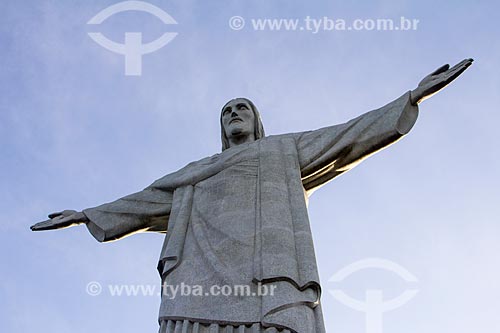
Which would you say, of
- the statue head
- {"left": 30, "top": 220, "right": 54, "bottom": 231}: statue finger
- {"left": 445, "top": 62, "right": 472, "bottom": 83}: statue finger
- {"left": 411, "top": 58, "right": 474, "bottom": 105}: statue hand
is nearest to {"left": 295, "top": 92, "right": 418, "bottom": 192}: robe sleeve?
{"left": 411, "top": 58, "right": 474, "bottom": 105}: statue hand

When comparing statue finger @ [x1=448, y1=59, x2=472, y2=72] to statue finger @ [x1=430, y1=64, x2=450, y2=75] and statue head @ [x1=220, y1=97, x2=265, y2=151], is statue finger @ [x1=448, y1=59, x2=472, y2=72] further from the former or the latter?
statue head @ [x1=220, y1=97, x2=265, y2=151]

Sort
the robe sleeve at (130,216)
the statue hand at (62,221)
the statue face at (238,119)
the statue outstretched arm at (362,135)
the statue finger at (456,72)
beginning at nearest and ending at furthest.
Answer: the statue finger at (456,72) → the statue outstretched arm at (362,135) → the robe sleeve at (130,216) → the statue hand at (62,221) → the statue face at (238,119)

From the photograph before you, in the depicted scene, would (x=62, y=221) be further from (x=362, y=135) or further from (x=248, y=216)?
(x=362, y=135)

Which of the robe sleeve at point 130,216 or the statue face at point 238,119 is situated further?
the statue face at point 238,119

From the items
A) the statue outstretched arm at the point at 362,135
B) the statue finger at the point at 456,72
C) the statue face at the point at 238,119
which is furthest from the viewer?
the statue face at the point at 238,119

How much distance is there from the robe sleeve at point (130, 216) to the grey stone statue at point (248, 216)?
0.05 ft

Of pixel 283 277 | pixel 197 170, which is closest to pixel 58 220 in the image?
pixel 197 170

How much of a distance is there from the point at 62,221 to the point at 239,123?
3282mm

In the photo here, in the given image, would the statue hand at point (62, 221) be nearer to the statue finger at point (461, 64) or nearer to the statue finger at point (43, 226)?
the statue finger at point (43, 226)

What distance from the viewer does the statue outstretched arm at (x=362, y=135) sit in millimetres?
12555

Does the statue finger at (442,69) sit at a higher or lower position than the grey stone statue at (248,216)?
higher

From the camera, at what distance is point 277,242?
11.4m

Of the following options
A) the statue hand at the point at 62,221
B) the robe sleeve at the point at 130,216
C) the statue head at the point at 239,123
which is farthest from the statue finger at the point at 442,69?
the statue hand at the point at 62,221

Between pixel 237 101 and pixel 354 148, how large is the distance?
2588 millimetres
